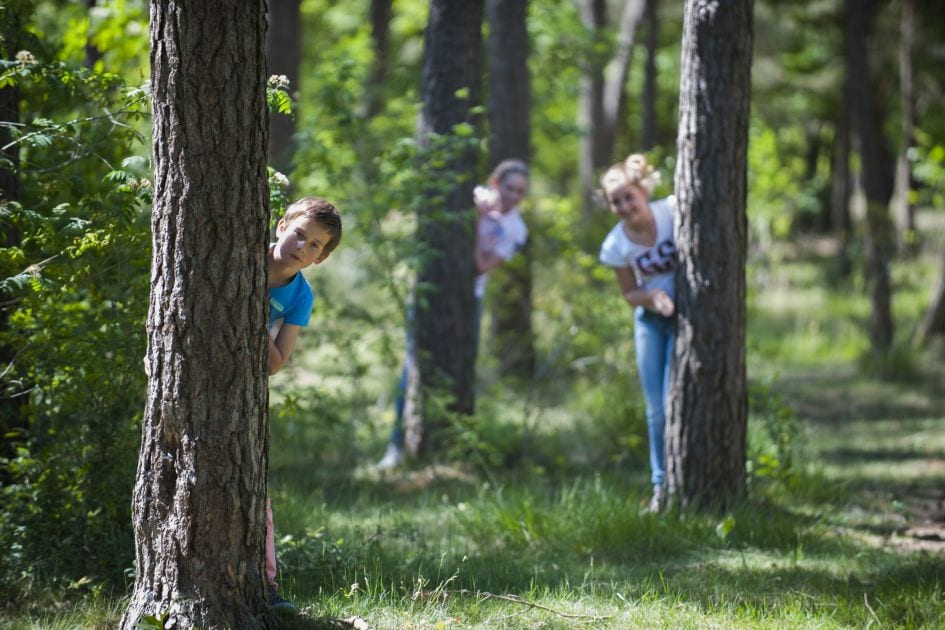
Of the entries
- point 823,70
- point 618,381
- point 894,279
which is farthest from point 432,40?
point 823,70

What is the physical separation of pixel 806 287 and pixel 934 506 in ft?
42.8

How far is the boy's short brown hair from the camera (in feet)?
13.8

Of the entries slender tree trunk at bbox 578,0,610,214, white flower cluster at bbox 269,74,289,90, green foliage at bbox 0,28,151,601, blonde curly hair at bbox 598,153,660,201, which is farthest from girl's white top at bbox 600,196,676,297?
slender tree trunk at bbox 578,0,610,214

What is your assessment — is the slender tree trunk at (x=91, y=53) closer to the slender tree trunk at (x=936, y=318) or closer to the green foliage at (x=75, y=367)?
the green foliage at (x=75, y=367)

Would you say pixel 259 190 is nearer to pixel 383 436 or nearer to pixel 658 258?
pixel 658 258

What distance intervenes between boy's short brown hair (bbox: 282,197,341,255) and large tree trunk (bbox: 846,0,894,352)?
9072 mm

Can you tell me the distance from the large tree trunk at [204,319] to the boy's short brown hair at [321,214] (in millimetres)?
633

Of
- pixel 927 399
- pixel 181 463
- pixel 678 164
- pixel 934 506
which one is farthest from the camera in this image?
pixel 927 399

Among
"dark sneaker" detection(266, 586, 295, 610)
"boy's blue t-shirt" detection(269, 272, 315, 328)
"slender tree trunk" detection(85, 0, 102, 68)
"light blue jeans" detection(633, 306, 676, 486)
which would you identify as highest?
"slender tree trunk" detection(85, 0, 102, 68)

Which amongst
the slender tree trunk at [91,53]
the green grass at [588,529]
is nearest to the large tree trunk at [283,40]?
the slender tree trunk at [91,53]

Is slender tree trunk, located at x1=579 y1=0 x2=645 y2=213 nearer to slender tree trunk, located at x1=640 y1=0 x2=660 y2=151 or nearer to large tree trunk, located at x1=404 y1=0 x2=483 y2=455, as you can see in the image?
slender tree trunk, located at x1=640 y1=0 x2=660 y2=151

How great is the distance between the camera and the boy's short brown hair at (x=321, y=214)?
4207 millimetres

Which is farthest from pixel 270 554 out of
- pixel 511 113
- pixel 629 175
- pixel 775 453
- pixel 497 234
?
pixel 511 113

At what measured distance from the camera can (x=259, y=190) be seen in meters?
3.53
